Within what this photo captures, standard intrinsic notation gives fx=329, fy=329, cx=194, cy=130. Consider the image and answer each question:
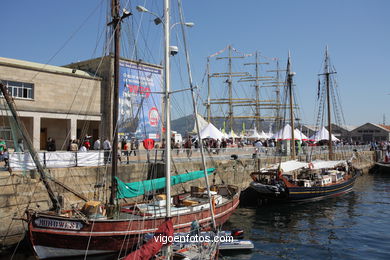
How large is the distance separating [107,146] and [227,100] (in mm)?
47985

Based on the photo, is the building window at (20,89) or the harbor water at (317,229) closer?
the harbor water at (317,229)

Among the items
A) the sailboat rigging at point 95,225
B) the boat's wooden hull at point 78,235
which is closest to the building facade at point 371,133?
the sailboat rigging at point 95,225

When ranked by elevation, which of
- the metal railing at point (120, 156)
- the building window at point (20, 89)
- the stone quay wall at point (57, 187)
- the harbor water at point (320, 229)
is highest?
the building window at point (20, 89)

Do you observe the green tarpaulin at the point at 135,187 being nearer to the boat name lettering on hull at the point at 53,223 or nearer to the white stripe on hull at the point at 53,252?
the boat name lettering on hull at the point at 53,223

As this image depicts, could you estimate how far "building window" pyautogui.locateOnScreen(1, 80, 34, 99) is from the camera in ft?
81.3

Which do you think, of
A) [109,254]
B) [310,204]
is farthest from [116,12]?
[310,204]

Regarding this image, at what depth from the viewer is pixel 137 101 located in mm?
29969

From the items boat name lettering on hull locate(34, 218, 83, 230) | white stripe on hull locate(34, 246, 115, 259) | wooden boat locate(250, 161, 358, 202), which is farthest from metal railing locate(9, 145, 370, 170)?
wooden boat locate(250, 161, 358, 202)

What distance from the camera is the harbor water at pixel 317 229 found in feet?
50.8

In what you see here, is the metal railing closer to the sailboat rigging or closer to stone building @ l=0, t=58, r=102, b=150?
the sailboat rigging

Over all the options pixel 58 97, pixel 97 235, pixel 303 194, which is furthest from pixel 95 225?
pixel 303 194

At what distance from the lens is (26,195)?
1602 cm

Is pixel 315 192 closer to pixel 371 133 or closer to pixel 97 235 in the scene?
pixel 97 235

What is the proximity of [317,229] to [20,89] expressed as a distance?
23328mm
